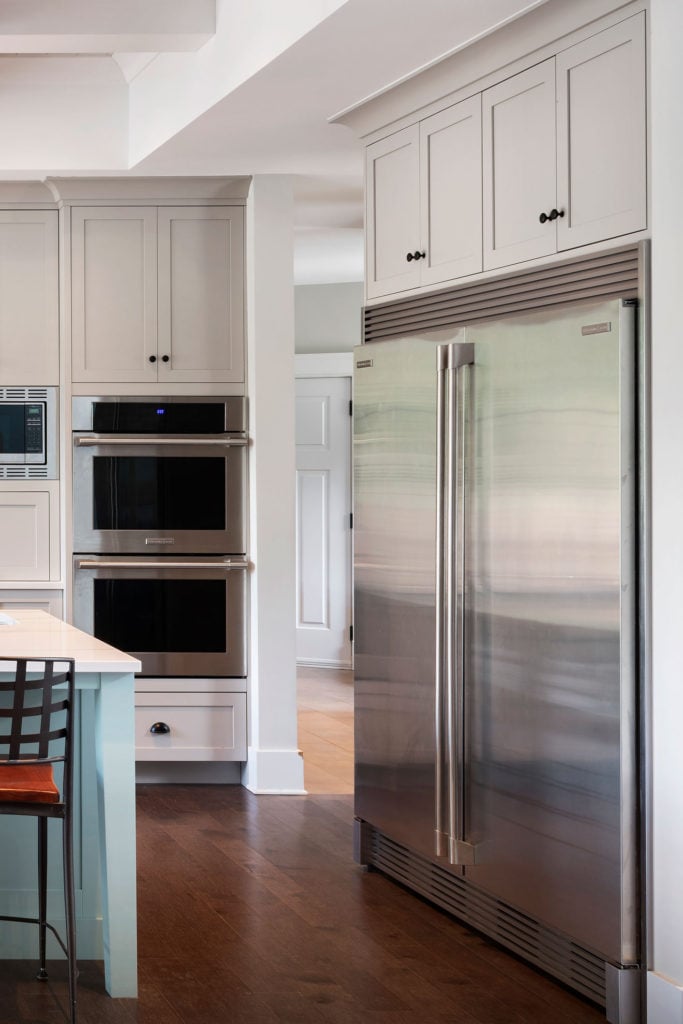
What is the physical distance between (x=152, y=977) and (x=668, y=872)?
4.50ft

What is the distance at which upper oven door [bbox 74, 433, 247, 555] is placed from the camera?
17.3ft

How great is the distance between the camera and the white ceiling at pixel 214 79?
335 centimetres

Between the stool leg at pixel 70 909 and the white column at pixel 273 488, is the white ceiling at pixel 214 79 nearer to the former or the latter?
the white column at pixel 273 488

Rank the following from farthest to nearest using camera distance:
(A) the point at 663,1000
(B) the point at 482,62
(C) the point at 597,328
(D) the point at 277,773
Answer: (D) the point at 277,773
(B) the point at 482,62
(C) the point at 597,328
(A) the point at 663,1000

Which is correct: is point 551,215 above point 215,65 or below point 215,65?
below

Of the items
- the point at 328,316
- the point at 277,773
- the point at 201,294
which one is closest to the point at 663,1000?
the point at 277,773

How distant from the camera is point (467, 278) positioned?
3602mm

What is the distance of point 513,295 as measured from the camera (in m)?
3.41

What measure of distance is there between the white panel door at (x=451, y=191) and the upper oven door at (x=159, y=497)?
1.74 m

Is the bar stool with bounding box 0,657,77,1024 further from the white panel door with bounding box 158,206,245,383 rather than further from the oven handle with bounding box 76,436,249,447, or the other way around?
the white panel door with bounding box 158,206,245,383

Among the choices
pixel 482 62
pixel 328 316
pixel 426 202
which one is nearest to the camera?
pixel 482 62

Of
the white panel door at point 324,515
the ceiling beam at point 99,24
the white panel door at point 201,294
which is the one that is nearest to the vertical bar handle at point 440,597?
the ceiling beam at point 99,24

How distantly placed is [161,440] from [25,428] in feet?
2.01

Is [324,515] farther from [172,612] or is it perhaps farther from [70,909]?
[70,909]
